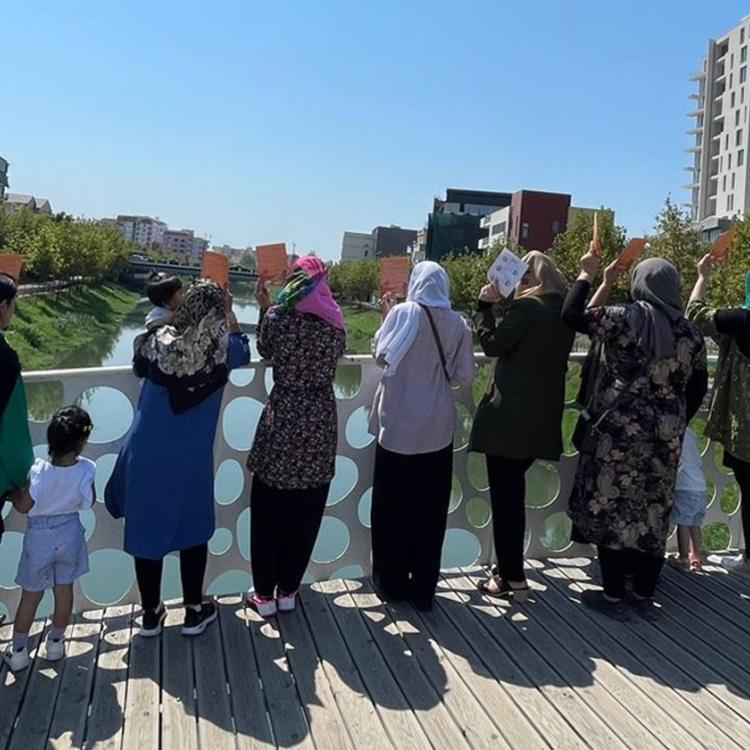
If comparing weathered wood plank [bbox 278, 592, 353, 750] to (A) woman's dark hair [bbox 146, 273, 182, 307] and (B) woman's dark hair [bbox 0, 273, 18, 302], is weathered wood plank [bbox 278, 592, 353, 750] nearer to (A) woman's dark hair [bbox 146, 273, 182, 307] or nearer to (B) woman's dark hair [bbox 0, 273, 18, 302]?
(A) woman's dark hair [bbox 146, 273, 182, 307]

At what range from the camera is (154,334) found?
2283 millimetres

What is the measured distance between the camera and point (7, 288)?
2.08 metres

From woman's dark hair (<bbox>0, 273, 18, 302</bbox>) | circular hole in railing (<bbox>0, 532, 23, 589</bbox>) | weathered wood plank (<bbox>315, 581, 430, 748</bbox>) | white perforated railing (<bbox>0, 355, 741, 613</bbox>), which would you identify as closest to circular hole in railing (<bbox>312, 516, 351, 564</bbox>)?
white perforated railing (<bbox>0, 355, 741, 613</bbox>)

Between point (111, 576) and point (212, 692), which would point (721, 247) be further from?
point (111, 576)

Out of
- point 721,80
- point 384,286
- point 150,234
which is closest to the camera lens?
point 384,286

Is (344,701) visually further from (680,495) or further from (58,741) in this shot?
(680,495)

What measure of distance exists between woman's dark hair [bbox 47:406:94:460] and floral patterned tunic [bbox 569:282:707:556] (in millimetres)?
1857

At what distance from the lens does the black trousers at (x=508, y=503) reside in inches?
111

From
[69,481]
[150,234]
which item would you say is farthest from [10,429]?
[150,234]

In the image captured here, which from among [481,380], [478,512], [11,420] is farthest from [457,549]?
[11,420]

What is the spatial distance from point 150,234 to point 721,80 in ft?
400

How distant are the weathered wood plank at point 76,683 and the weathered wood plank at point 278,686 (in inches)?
21.2

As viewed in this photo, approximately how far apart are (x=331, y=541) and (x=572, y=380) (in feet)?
5.47

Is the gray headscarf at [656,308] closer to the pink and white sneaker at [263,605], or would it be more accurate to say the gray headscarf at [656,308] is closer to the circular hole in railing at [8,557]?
the pink and white sneaker at [263,605]
